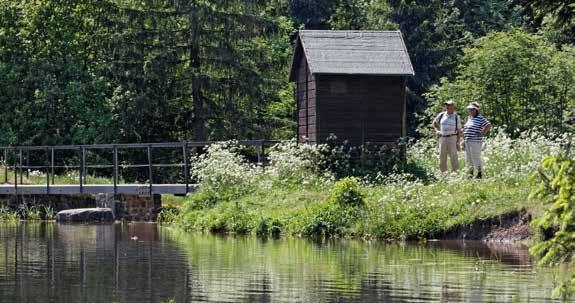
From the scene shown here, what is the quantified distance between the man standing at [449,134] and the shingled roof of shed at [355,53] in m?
4.48

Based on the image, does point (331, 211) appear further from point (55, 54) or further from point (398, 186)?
point (55, 54)

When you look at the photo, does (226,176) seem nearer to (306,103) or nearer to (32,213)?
(306,103)

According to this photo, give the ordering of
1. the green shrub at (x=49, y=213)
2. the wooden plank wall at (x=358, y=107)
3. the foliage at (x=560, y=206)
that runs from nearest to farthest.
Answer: the foliage at (x=560, y=206) → the wooden plank wall at (x=358, y=107) → the green shrub at (x=49, y=213)

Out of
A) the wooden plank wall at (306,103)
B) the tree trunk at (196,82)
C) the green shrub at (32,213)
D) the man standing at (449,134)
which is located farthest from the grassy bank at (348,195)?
the tree trunk at (196,82)

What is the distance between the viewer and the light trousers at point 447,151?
28.0 metres

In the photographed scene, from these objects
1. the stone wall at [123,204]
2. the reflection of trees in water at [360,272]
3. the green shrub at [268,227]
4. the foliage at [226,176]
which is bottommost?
the reflection of trees in water at [360,272]

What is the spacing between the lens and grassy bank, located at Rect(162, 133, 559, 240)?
24.1 metres

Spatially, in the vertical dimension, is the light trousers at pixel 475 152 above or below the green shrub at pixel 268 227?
above

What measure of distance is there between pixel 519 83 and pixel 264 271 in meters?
25.5

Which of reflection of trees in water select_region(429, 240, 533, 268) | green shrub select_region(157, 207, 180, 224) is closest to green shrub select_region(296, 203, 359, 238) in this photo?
reflection of trees in water select_region(429, 240, 533, 268)

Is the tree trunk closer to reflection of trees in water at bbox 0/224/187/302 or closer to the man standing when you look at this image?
reflection of trees in water at bbox 0/224/187/302

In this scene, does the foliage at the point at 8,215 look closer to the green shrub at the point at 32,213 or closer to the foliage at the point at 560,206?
the green shrub at the point at 32,213

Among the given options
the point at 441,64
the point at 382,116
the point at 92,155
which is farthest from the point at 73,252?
the point at 441,64

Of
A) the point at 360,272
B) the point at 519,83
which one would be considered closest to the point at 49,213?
the point at 519,83
